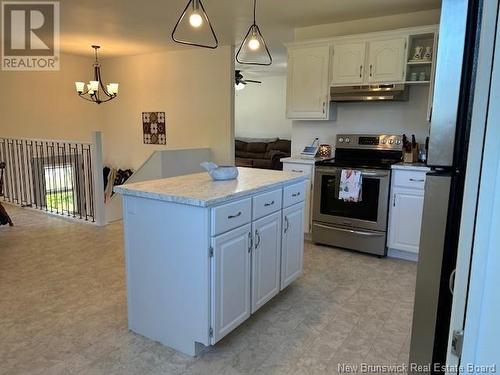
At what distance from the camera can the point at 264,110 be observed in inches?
380

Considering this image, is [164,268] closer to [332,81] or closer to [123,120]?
[332,81]

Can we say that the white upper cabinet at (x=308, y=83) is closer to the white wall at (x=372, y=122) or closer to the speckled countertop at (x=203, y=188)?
the white wall at (x=372, y=122)

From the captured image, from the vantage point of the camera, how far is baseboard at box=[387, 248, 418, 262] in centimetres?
377

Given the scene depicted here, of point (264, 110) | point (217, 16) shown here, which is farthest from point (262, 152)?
point (217, 16)

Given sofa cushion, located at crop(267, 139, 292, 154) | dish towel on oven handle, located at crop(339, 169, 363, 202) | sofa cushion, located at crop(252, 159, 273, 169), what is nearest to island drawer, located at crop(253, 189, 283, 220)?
dish towel on oven handle, located at crop(339, 169, 363, 202)

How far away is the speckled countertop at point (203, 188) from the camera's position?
2.02 metres

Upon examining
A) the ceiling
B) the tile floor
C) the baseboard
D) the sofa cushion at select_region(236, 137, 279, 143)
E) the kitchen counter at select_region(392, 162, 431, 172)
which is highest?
the ceiling

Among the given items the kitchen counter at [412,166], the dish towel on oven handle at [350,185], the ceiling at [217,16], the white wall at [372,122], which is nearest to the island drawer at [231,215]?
the dish towel on oven handle at [350,185]

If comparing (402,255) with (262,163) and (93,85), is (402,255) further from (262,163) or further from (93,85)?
(262,163)

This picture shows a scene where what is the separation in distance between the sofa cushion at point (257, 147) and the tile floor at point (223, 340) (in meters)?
5.50

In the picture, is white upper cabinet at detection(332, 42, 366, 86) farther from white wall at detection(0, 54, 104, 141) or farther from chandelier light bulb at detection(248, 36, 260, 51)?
white wall at detection(0, 54, 104, 141)

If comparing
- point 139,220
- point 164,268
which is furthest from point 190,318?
point 139,220

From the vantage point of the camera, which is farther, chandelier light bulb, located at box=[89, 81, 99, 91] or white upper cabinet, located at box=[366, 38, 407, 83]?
chandelier light bulb, located at box=[89, 81, 99, 91]

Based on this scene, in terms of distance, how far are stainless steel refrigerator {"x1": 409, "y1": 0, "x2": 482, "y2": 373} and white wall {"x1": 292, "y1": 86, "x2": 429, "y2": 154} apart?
3.47 meters
